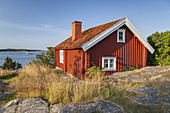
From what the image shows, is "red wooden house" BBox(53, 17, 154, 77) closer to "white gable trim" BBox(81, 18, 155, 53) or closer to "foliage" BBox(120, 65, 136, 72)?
"white gable trim" BBox(81, 18, 155, 53)

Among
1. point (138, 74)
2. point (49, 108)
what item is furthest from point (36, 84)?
point (138, 74)

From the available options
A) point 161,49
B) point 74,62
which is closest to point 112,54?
point 74,62

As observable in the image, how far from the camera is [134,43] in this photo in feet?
37.9

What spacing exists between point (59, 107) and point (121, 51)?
7.82 meters

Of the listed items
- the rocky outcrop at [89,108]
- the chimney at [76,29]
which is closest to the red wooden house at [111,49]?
the chimney at [76,29]

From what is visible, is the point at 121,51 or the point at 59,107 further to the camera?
the point at 121,51

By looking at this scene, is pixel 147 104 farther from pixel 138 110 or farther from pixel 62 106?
pixel 62 106

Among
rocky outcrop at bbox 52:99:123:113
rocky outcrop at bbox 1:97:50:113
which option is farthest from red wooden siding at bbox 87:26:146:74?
rocky outcrop at bbox 1:97:50:113

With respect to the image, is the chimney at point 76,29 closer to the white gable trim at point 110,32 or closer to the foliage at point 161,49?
the white gable trim at point 110,32

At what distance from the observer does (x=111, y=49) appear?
426 inches

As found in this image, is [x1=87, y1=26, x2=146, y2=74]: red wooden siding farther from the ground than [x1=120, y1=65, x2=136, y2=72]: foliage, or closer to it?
farther from the ground

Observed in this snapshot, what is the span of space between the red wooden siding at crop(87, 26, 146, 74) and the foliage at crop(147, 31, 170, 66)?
10.7ft

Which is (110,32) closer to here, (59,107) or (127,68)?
(127,68)

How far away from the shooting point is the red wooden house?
10.1m
